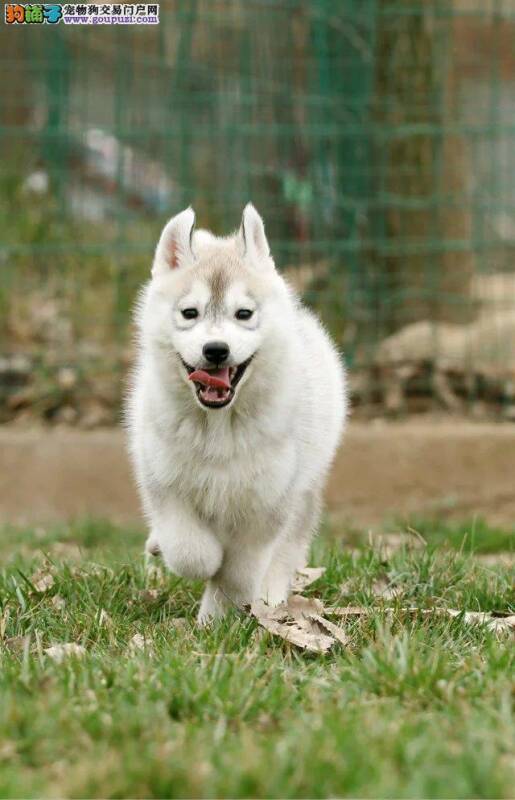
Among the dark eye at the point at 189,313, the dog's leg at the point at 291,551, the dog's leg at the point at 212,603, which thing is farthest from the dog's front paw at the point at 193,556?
the dark eye at the point at 189,313

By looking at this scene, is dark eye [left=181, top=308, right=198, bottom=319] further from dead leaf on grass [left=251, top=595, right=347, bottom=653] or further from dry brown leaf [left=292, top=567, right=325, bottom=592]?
dry brown leaf [left=292, top=567, right=325, bottom=592]

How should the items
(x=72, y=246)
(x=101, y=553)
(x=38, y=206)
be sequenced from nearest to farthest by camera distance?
(x=101, y=553) < (x=72, y=246) < (x=38, y=206)

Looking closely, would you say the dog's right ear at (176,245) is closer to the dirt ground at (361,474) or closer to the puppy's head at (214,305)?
the puppy's head at (214,305)

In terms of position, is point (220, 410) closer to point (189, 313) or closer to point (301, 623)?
point (189, 313)

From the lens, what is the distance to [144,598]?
173 inches

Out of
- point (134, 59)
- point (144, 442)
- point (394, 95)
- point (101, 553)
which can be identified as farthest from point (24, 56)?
point (144, 442)

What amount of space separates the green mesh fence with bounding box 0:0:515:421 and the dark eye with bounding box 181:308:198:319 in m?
3.83

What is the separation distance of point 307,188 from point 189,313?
4076 millimetres

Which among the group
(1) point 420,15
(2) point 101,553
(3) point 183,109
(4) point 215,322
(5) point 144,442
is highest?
(1) point 420,15

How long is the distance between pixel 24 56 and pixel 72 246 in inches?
64.8

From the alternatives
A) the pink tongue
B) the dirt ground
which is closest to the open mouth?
the pink tongue

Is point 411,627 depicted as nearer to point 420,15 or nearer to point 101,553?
point 101,553

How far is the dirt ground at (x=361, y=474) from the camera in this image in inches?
299

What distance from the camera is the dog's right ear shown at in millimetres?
4207
